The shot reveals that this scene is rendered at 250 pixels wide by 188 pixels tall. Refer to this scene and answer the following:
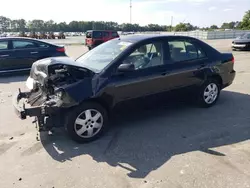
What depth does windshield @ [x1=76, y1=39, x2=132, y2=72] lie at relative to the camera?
4250 mm

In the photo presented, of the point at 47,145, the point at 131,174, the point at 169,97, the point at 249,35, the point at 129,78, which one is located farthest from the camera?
the point at 249,35

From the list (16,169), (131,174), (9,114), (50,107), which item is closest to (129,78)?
(50,107)

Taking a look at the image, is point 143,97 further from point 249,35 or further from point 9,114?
point 249,35

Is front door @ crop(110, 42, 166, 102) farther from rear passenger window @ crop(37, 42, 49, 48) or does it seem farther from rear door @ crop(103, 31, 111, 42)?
rear door @ crop(103, 31, 111, 42)

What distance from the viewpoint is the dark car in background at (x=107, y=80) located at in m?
3.81

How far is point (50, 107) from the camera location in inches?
146

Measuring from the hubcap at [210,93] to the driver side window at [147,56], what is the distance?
1452mm

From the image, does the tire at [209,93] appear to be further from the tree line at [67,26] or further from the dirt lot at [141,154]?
the tree line at [67,26]

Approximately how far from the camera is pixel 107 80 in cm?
400

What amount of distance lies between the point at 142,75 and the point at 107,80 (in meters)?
0.70

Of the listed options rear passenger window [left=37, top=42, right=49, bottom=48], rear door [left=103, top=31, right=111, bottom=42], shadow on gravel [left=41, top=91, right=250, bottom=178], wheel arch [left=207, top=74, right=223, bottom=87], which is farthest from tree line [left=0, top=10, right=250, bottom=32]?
shadow on gravel [left=41, top=91, right=250, bottom=178]

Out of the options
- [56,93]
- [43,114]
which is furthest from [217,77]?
[43,114]

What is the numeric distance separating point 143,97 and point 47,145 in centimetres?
179

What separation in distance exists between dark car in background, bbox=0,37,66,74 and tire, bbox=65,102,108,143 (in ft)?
21.7
